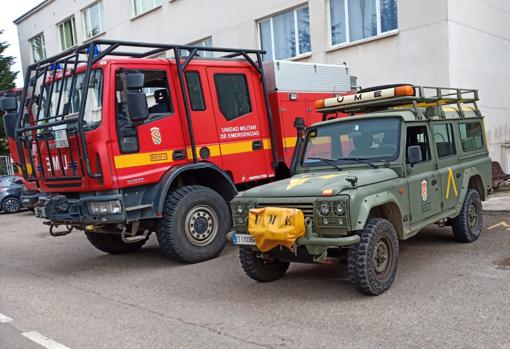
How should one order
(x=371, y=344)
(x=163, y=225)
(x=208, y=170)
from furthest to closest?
(x=208, y=170) < (x=163, y=225) < (x=371, y=344)

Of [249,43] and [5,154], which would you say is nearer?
[249,43]

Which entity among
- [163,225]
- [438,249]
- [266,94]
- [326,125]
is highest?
[266,94]

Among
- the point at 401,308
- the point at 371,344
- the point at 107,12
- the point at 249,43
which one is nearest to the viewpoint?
the point at 371,344

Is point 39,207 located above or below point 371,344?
above

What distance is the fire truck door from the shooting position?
7922mm

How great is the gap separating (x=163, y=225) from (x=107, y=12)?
62.1 ft

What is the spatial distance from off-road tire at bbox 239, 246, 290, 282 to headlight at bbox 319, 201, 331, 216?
1091mm

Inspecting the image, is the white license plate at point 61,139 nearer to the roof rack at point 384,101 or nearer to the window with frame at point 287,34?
the roof rack at point 384,101

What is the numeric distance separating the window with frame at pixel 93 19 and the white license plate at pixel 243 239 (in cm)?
2120

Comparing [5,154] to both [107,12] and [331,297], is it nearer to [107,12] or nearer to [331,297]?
[107,12]

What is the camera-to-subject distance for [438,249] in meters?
7.19

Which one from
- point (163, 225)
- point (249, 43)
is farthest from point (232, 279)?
point (249, 43)

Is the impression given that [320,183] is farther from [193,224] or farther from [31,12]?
[31,12]

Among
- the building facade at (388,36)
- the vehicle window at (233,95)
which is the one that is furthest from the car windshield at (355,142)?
the building facade at (388,36)
